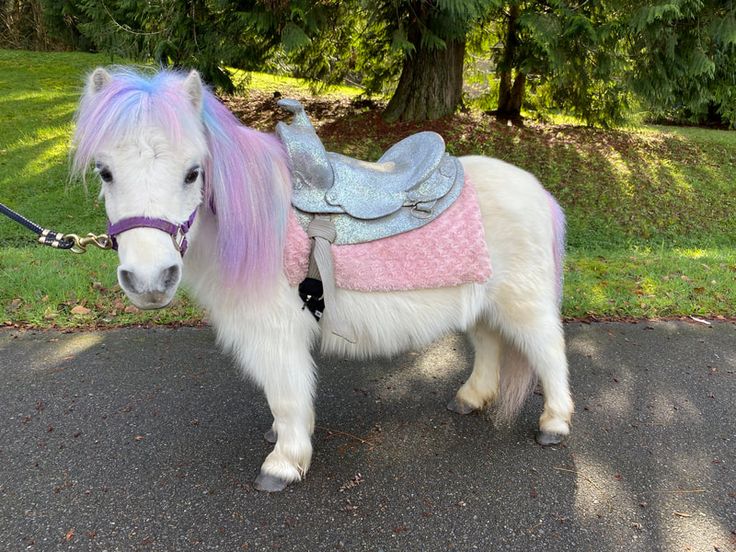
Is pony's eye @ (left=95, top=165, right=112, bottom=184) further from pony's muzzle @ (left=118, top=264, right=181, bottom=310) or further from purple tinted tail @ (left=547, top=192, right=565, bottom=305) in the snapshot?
purple tinted tail @ (left=547, top=192, right=565, bottom=305)

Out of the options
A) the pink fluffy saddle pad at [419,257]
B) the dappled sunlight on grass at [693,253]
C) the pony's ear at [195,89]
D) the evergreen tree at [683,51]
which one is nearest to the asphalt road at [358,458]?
the pink fluffy saddle pad at [419,257]

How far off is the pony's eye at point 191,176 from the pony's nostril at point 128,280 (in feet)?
1.26

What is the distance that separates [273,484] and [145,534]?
0.56 m

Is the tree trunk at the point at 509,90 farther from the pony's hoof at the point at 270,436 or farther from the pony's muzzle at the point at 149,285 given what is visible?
the pony's muzzle at the point at 149,285

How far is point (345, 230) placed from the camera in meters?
2.24

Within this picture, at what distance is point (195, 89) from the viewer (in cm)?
185

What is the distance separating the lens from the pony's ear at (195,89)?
1.83m

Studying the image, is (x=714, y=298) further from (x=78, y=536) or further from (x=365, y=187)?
(x=78, y=536)

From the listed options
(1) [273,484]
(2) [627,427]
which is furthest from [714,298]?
(1) [273,484]

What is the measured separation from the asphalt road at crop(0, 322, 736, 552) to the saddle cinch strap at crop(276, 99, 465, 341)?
81 centimetres

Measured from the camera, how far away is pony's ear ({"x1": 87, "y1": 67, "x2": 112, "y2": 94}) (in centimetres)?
179

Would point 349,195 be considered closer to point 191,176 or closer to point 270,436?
point 191,176

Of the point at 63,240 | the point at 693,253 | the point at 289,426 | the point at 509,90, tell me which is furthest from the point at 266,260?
the point at 509,90

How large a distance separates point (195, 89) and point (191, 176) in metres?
0.35
